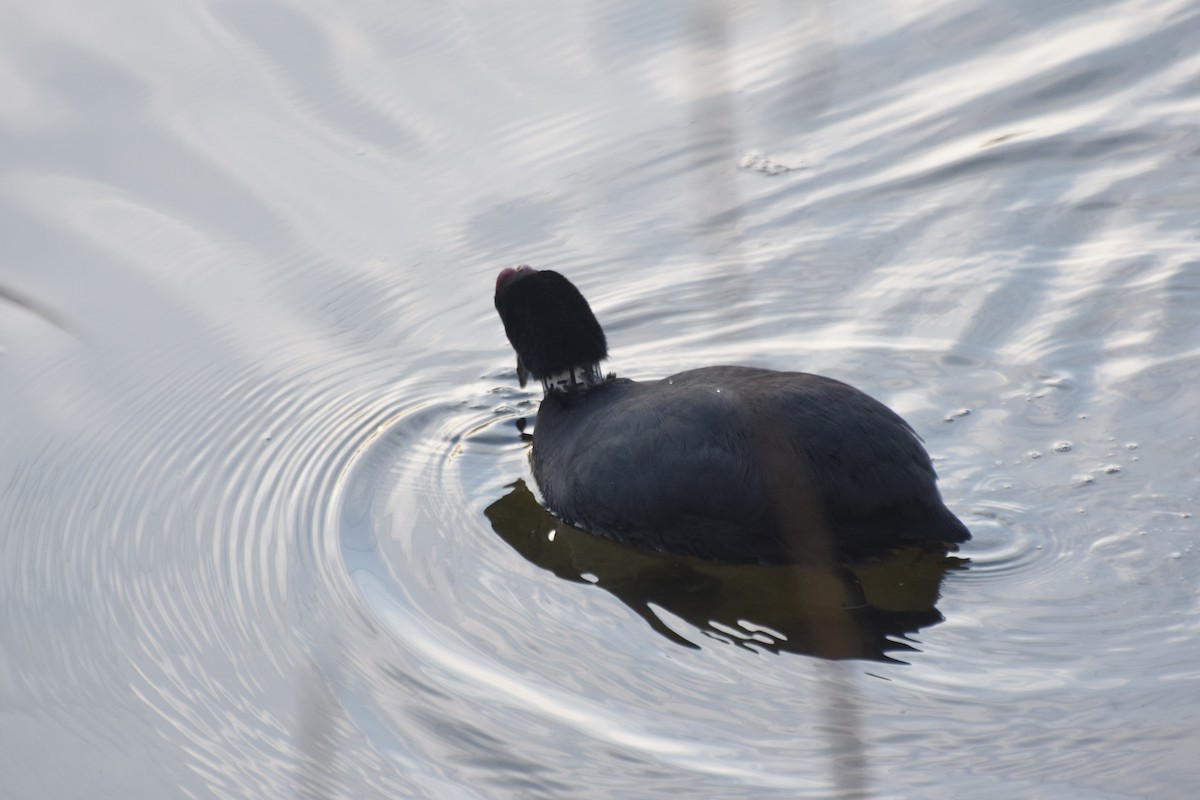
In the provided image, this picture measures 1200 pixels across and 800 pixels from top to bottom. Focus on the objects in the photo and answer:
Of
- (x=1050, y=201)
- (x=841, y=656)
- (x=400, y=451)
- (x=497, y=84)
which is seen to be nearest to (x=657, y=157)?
(x=497, y=84)

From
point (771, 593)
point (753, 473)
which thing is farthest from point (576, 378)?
point (771, 593)

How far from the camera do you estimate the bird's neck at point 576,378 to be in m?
4.59

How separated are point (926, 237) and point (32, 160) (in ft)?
11.7

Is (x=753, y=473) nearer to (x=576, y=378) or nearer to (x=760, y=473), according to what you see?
(x=760, y=473)

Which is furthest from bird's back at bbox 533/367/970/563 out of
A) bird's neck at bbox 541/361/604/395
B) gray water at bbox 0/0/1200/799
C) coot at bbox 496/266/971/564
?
bird's neck at bbox 541/361/604/395

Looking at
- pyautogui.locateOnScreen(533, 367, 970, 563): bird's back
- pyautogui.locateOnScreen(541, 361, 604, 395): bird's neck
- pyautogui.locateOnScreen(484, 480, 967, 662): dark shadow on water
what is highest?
pyautogui.locateOnScreen(541, 361, 604, 395): bird's neck

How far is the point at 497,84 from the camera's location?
639 centimetres

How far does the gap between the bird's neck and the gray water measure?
0.27 metres

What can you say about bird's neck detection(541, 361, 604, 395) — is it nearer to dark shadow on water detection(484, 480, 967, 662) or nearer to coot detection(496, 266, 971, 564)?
coot detection(496, 266, 971, 564)

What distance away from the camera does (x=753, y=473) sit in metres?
3.81

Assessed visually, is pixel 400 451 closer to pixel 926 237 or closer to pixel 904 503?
pixel 904 503

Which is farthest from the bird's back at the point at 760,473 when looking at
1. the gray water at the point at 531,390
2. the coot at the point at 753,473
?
the gray water at the point at 531,390

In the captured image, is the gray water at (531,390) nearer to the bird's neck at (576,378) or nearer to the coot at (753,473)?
the coot at (753,473)

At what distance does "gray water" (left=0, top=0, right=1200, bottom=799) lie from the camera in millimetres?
3238
